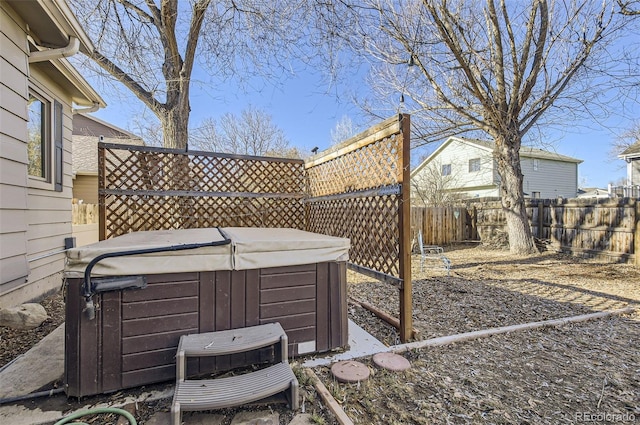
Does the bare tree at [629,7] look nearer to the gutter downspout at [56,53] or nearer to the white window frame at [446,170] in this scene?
the gutter downspout at [56,53]

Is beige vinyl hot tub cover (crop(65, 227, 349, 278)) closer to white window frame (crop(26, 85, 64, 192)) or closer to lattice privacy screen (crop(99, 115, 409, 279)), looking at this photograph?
lattice privacy screen (crop(99, 115, 409, 279))

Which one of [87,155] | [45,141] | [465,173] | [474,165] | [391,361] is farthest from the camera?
[465,173]

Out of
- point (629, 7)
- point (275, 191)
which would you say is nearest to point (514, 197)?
point (629, 7)

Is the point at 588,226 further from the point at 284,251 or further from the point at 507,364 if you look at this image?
the point at 284,251

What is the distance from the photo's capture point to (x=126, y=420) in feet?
5.18

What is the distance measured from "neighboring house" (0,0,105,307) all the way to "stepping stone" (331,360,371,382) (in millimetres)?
3067

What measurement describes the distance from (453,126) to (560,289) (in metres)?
4.37

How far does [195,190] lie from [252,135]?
12253 mm

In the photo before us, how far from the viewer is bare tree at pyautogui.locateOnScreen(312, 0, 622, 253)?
5.66m

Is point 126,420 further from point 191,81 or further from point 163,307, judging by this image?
point 191,81

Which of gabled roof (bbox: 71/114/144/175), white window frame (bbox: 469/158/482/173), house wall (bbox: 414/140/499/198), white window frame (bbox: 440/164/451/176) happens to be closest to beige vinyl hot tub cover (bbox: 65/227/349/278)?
gabled roof (bbox: 71/114/144/175)

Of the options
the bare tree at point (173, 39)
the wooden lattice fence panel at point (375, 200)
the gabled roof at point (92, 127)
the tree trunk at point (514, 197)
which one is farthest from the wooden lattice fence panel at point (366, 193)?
the gabled roof at point (92, 127)

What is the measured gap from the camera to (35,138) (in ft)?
12.6

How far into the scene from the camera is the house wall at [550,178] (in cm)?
1602
